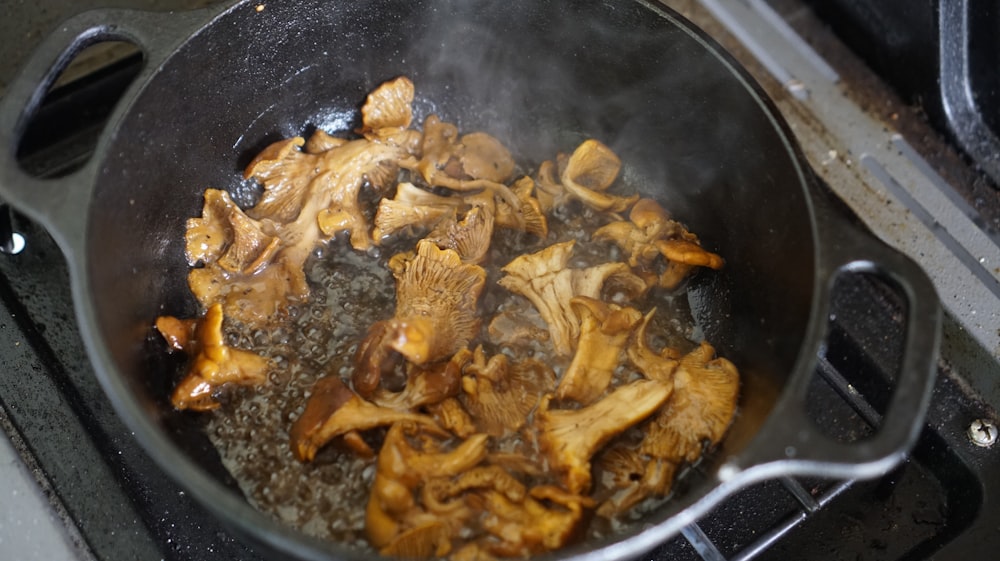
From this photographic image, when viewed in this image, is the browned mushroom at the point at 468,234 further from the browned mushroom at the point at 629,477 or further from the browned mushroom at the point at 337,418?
the browned mushroom at the point at 629,477

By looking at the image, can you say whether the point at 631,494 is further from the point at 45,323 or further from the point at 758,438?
the point at 45,323

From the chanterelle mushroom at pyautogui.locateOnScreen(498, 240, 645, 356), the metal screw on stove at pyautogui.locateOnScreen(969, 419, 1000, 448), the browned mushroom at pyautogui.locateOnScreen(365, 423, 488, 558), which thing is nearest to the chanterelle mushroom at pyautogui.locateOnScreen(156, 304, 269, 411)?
the browned mushroom at pyautogui.locateOnScreen(365, 423, 488, 558)

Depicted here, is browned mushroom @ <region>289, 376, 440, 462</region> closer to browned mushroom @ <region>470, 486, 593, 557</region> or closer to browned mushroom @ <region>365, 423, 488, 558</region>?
browned mushroom @ <region>365, 423, 488, 558</region>

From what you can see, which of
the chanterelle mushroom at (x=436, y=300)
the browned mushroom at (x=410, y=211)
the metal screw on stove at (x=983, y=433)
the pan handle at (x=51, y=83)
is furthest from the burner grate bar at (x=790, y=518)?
the pan handle at (x=51, y=83)

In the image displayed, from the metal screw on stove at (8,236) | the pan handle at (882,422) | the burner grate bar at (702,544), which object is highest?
the pan handle at (882,422)

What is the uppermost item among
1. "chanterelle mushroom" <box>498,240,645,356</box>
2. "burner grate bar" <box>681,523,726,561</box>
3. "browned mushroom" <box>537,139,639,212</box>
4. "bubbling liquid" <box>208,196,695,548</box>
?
"browned mushroom" <box>537,139,639,212</box>

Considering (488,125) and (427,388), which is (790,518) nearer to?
(427,388)

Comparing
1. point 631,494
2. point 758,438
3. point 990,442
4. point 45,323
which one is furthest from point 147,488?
point 990,442
